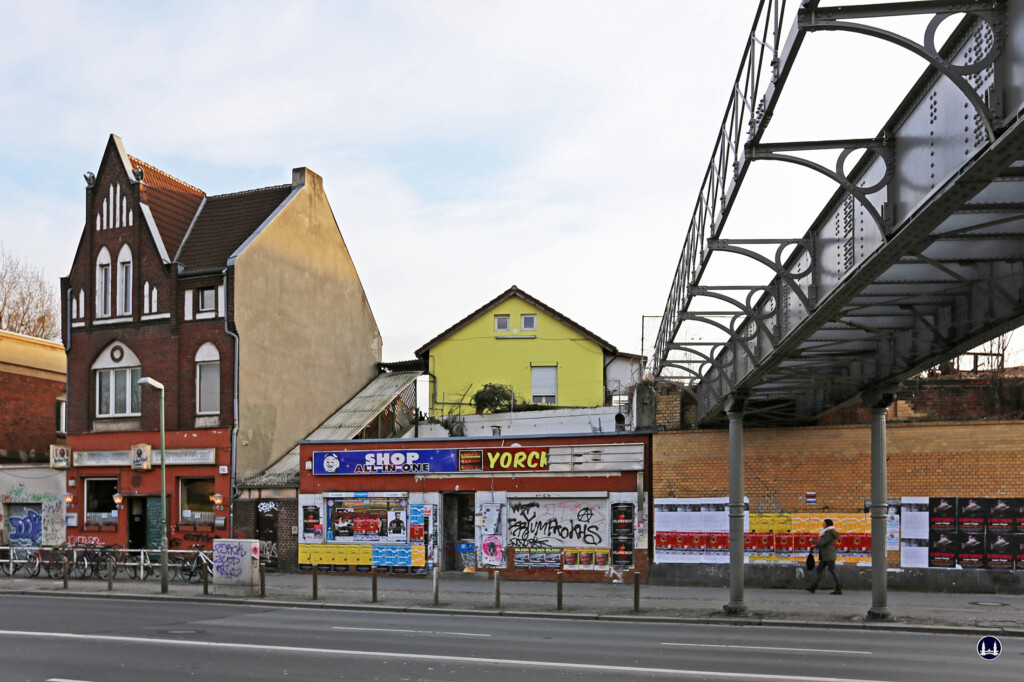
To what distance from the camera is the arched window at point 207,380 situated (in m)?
32.2

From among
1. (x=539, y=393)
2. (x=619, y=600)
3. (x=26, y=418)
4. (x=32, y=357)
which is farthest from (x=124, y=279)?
(x=619, y=600)

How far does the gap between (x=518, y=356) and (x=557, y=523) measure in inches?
650

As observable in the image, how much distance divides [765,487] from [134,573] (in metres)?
17.7

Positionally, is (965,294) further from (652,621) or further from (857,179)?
(652,621)

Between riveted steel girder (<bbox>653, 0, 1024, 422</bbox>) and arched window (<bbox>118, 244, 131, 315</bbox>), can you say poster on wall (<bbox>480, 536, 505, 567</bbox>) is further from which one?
arched window (<bbox>118, 244, 131, 315</bbox>)

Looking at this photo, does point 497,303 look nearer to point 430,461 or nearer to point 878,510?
point 430,461

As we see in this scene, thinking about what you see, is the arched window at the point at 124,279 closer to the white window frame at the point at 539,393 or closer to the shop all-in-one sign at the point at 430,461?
the shop all-in-one sign at the point at 430,461

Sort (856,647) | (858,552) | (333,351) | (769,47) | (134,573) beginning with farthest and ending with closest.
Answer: (333,351)
(134,573)
(858,552)
(856,647)
(769,47)

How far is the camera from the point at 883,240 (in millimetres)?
9234

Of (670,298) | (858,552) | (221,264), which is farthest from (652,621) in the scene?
(221,264)

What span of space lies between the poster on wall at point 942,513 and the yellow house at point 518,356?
19.0m

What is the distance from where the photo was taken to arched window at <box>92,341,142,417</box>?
33.8m

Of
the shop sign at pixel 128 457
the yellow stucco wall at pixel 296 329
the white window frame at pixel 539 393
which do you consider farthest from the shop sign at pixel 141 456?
the white window frame at pixel 539 393

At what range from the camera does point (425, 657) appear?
13422 mm
